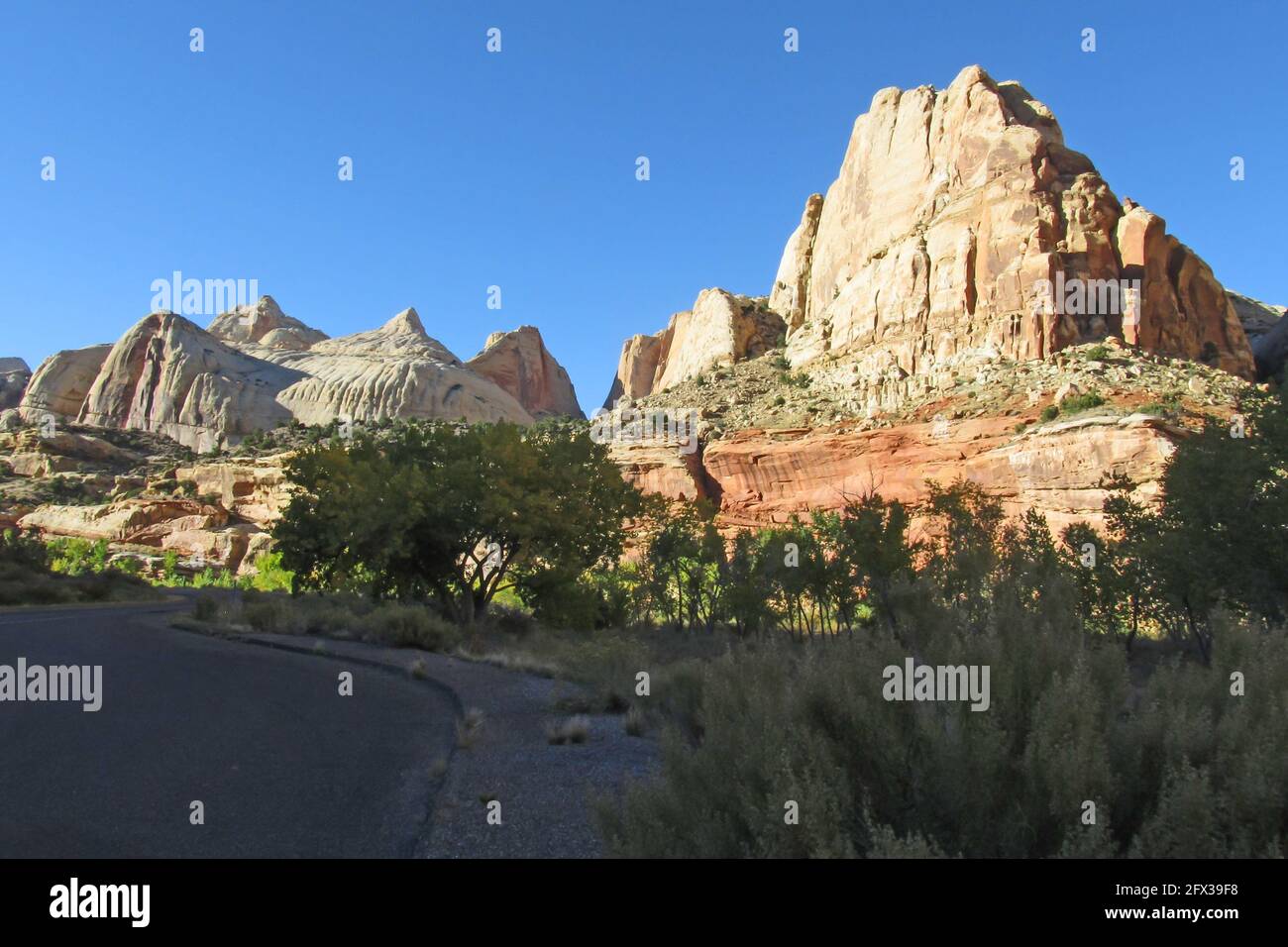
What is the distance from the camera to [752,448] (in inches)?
2788

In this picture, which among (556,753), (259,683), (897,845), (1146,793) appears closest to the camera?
(897,845)

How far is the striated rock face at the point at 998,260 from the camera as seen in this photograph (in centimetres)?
6719

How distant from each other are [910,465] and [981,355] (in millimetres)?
12909

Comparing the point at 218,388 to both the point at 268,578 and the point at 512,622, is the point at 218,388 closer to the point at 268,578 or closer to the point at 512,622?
the point at 268,578

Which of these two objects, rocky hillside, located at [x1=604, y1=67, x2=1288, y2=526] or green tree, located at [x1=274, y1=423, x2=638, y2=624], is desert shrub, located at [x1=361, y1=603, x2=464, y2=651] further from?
rocky hillside, located at [x1=604, y1=67, x2=1288, y2=526]

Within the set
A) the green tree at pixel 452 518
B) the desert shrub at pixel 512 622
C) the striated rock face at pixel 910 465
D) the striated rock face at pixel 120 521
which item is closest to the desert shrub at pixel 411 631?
the green tree at pixel 452 518

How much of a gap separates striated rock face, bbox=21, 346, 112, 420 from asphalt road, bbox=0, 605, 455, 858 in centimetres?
13131

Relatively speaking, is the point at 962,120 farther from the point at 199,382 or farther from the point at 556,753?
the point at 199,382

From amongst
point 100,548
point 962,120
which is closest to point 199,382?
point 100,548

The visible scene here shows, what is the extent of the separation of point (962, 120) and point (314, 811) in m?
95.7

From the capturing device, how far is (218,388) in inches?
4336

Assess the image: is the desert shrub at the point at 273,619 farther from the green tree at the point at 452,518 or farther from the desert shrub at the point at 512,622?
the desert shrub at the point at 512,622

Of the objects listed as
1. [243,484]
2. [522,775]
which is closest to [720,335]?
[243,484]

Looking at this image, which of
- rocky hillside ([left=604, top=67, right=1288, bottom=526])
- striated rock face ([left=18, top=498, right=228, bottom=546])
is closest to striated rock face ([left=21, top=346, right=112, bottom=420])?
striated rock face ([left=18, top=498, right=228, bottom=546])
